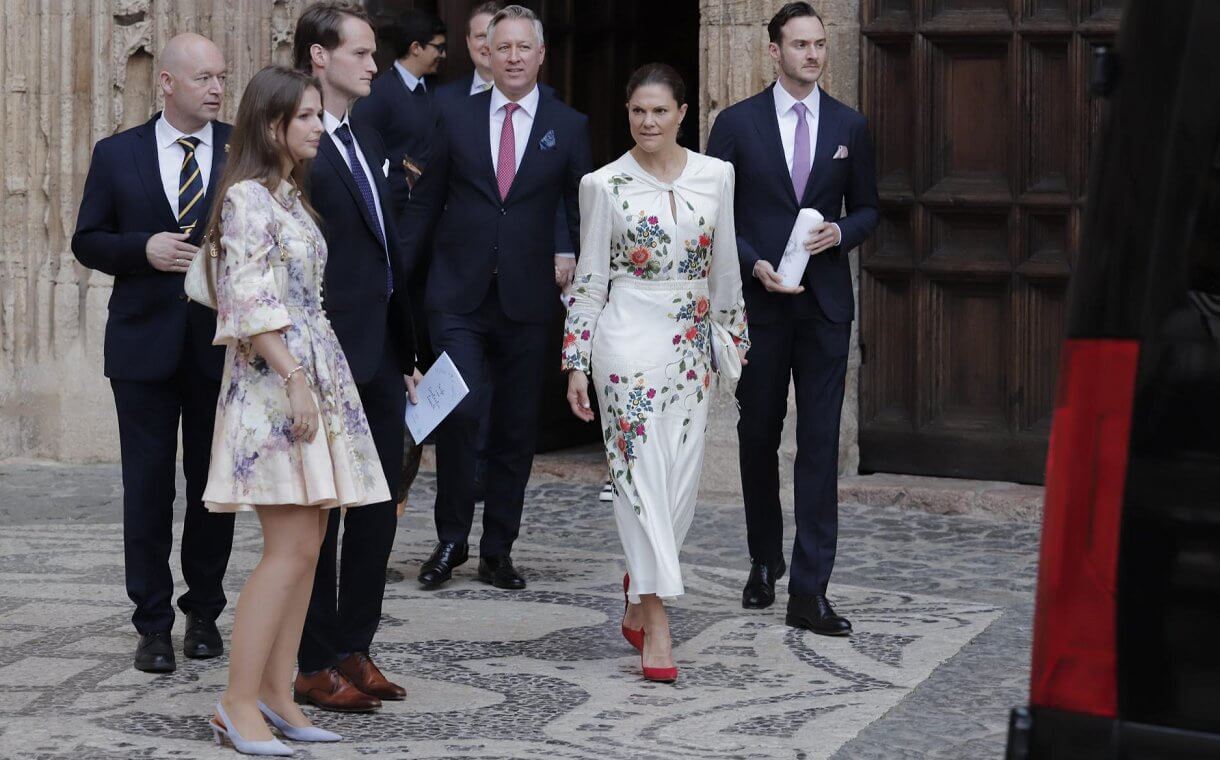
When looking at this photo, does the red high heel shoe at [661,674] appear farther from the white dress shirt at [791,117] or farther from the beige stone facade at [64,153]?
the beige stone facade at [64,153]

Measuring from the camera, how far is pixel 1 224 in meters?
10.1

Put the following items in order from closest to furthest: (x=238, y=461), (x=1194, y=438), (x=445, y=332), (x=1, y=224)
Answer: (x=1194, y=438), (x=238, y=461), (x=445, y=332), (x=1, y=224)

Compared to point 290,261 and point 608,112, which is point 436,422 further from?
point 608,112

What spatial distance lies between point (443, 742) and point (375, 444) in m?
0.87

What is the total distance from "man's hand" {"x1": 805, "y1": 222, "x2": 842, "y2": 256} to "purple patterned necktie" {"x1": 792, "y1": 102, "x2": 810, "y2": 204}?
258 millimetres

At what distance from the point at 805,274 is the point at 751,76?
2539 millimetres

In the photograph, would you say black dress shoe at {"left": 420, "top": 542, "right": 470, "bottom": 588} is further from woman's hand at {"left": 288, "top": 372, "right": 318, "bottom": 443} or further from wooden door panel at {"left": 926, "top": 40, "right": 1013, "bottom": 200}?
wooden door panel at {"left": 926, "top": 40, "right": 1013, "bottom": 200}

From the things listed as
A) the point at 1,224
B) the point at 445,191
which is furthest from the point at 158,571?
the point at 1,224

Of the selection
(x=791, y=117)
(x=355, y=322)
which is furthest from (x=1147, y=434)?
(x=791, y=117)

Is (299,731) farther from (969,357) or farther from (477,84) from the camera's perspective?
(969,357)

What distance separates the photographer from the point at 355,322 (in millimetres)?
5363

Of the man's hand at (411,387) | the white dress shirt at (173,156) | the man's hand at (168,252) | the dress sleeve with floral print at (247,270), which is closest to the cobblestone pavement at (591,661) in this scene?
the man's hand at (411,387)

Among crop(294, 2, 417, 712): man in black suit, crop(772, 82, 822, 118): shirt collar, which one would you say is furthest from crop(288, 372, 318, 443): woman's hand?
crop(772, 82, 822, 118): shirt collar

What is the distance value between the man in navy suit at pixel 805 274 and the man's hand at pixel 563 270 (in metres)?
0.88
